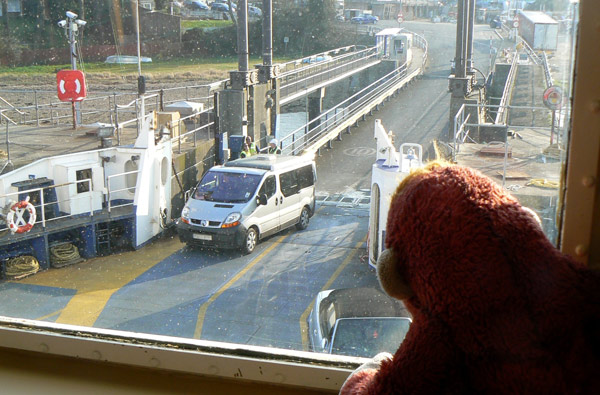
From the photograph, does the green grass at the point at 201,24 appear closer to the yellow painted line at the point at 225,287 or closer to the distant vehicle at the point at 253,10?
the yellow painted line at the point at 225,287

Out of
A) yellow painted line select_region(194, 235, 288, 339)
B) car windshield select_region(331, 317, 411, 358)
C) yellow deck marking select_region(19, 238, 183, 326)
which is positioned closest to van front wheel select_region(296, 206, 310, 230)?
yellow painted line select_region(194, 235, 288, 339)

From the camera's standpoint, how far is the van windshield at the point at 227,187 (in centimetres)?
429

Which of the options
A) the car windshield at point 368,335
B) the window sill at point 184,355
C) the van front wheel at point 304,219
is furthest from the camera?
the van front wheel at point 304,219

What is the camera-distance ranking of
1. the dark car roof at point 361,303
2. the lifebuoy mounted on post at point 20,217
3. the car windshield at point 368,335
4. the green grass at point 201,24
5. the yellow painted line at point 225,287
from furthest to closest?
the lifebuoy mounted on post at point 20,217
the yellow painted line at point 225,287
the green grass at point 201,24
the dark car roof at point 361,303
the car windshield at point 368,335

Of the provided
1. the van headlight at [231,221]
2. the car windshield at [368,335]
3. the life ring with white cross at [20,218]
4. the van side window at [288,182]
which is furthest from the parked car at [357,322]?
the life ring with white cross at [20,218]

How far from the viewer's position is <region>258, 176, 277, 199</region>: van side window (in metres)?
4.30

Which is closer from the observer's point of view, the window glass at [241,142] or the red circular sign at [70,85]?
the window glass at [241,142]

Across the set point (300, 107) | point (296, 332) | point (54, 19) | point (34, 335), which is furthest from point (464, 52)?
point (300, 107)

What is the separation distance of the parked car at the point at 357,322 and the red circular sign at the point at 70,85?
A: 2.84 metres

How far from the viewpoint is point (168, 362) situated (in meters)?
0.83

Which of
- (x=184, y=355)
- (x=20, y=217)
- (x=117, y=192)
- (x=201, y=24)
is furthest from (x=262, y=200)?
(x=184, y=355)

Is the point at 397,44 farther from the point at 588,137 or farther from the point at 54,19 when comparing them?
the point at 588,137

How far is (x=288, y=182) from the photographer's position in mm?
4410

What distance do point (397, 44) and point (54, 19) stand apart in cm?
376
